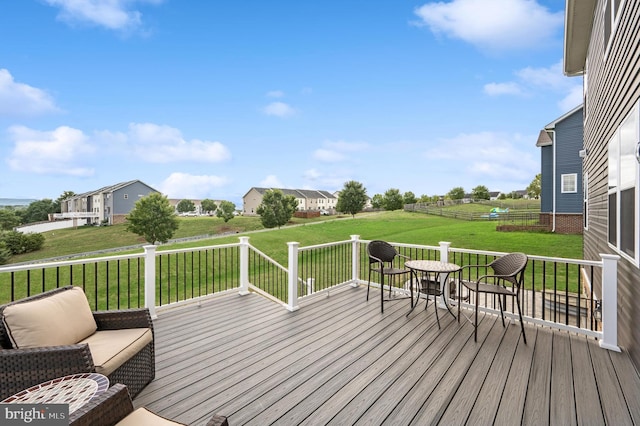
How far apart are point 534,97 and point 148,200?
22.9m

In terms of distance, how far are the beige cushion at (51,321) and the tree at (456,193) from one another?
2190 inches

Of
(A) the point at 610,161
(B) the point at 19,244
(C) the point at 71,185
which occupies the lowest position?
(B) the point at 19,244

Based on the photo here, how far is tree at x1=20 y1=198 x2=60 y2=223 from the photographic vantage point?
88.8 feet

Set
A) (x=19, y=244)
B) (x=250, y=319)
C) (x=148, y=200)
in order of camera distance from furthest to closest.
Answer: (x=148, y=200)
(x=19, y=244)
(x=250, y=319)

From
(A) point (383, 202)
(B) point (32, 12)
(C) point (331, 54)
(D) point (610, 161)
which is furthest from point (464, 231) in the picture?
(A) point (383, 202)

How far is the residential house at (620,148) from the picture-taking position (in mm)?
2617

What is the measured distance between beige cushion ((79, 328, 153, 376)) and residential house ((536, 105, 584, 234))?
53.2 feet

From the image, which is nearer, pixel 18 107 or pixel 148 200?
pixel 18 107

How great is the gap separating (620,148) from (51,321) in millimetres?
5645

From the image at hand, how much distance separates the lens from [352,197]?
115 feet

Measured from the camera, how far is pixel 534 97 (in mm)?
10812

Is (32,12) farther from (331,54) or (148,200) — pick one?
(148,200)

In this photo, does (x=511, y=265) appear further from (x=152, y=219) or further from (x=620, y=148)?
(x=152, y=219)

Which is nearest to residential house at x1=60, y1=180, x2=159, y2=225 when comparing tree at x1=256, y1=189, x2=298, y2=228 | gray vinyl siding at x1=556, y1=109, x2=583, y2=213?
tree at x1=256, y1=189, x2=298, y2=228
